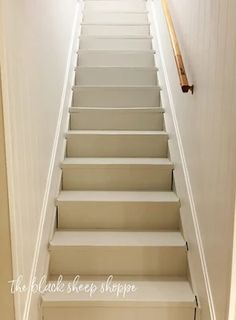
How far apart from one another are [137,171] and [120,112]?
26.9 inches

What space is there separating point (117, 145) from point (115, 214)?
2.26ft

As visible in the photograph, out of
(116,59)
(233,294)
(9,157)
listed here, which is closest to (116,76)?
(116,59)

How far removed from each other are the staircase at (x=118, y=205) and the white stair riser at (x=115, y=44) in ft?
0.53

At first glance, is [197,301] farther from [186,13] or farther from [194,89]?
[186,13]

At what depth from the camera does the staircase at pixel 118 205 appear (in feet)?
6.93

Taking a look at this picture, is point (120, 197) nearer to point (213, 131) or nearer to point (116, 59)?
point (213, 131)

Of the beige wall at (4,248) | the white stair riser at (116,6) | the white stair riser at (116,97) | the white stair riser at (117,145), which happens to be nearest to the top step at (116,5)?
the white stair riser at (116,6)

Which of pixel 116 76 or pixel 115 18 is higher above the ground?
pixel 115 18

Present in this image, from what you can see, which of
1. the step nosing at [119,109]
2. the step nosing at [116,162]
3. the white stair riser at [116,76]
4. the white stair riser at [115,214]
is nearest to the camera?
the white stair riser at [115,214]

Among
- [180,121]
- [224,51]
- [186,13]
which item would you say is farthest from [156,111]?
[224,51]

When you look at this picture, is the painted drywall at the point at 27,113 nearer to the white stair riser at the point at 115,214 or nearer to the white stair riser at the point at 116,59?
the white stair riser at the point at 115,214

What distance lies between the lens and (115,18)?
4848 mm

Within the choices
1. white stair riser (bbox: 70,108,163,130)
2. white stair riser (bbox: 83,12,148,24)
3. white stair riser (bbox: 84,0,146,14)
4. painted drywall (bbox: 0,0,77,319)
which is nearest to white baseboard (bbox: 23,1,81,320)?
painted drywall (bbox: 0,0,77,319)

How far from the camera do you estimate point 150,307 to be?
2.11 metres
